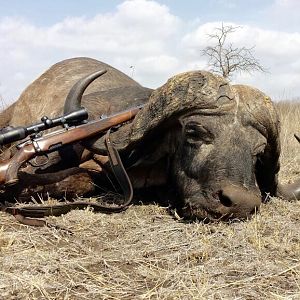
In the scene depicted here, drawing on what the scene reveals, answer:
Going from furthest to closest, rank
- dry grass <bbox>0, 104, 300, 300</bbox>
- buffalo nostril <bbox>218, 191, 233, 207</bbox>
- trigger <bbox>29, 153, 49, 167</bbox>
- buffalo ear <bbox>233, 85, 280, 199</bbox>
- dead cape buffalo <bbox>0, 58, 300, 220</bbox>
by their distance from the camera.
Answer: trigger <bbox>29, 153, 49, 167</bbox>
buffalo ear <bbox>233, 85, 280, 199</bbox>
dead cape buffalo <bbox>0, 58, 300, 220</bbox>
buffalo nostril <bbox>218, 191, 233, 207</bbox>
dry grass <bbox>0, 104, 300, 300</bbox>

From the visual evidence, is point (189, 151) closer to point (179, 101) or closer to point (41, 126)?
point (179, 101)

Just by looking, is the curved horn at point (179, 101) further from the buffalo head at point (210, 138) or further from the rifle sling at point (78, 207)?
the rifle sling at point (78, 207)

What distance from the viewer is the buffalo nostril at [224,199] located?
144 inches

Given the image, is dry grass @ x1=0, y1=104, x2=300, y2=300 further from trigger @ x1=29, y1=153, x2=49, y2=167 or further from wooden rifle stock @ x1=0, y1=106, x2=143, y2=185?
trigger @ x1=29, y1=153, x2=49, y2=167

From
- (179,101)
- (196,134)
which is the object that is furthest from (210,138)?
(179,101)

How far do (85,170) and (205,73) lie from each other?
4.43 feet

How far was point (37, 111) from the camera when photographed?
19.9 feet

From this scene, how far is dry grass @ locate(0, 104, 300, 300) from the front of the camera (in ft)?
8.41

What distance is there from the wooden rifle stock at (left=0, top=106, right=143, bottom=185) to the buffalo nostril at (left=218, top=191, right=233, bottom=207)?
1182mm

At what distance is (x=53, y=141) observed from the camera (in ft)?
13.5

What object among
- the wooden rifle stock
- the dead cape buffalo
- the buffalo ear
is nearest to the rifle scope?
the wooden rifle stock

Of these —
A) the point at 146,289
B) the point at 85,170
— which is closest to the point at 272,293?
the point at 146,289

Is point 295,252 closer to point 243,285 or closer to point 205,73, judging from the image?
point 243,285

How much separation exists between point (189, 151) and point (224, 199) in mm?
525
